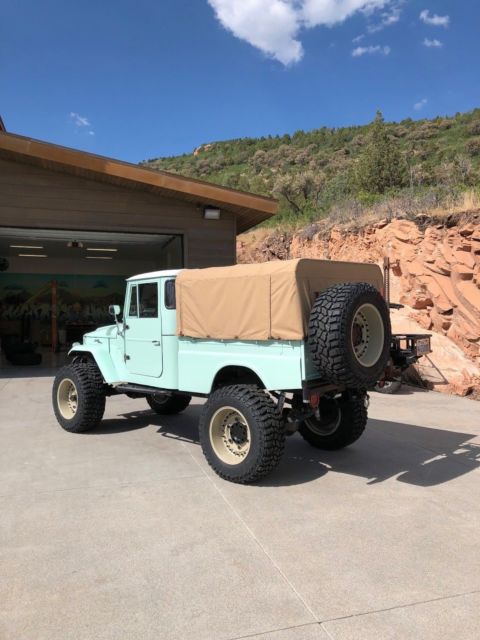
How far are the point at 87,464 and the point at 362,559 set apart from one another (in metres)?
3.29

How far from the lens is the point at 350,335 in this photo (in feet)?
14.8

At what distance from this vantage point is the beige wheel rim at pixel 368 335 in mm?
4883

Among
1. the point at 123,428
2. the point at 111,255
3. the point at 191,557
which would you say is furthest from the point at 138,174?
the point at 111,255

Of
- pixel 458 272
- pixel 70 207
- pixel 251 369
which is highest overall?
pixel 70 207

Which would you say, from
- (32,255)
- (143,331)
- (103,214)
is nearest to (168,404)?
(143,331)

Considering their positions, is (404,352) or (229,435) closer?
(229,435)

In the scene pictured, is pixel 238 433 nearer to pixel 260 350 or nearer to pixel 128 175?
pixel 260 350

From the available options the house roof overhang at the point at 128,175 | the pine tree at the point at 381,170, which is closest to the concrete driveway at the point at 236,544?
the house roof overhang at the point at 128,175

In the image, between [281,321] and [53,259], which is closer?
[281,321]

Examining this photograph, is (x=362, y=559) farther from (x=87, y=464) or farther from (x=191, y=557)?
(x=87, y=464)

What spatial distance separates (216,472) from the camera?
16.9 feet

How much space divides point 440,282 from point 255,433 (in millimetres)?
8759

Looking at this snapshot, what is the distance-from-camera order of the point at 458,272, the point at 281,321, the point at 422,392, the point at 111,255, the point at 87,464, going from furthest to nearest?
the point at 111,255 < the point at 458,272 < the point at 422,392 < the point at 87,464 < the point at 281,321

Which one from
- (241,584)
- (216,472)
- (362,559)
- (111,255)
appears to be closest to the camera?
(241,584)
